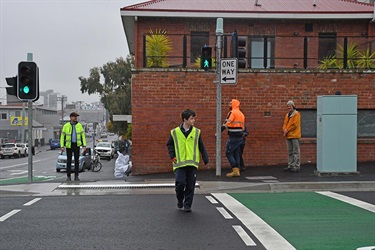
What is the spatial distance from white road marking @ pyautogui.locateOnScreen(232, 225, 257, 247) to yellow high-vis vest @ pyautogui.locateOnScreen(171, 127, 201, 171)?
1.61m

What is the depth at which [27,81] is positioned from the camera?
1202 centimetres

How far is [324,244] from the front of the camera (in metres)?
5.92

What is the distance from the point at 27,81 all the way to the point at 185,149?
577 cm

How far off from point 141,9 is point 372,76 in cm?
792

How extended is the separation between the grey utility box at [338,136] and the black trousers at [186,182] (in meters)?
5.04

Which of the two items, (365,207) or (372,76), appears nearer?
(365,207)

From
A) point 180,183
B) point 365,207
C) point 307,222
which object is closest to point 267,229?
point 307,222

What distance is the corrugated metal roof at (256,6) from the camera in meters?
17.5

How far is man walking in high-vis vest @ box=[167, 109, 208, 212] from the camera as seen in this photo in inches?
318

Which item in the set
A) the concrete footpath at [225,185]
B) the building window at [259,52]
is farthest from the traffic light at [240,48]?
the concrete footpath at [225,185]

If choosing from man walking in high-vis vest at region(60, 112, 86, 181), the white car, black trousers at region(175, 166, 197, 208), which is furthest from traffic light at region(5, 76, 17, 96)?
the white car

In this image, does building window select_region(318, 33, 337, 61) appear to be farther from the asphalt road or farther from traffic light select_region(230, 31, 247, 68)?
the asphalt road

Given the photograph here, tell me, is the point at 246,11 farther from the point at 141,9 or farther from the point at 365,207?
the point at 365,207

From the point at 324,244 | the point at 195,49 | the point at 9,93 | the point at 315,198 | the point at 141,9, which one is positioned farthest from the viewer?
the point at 195,49
